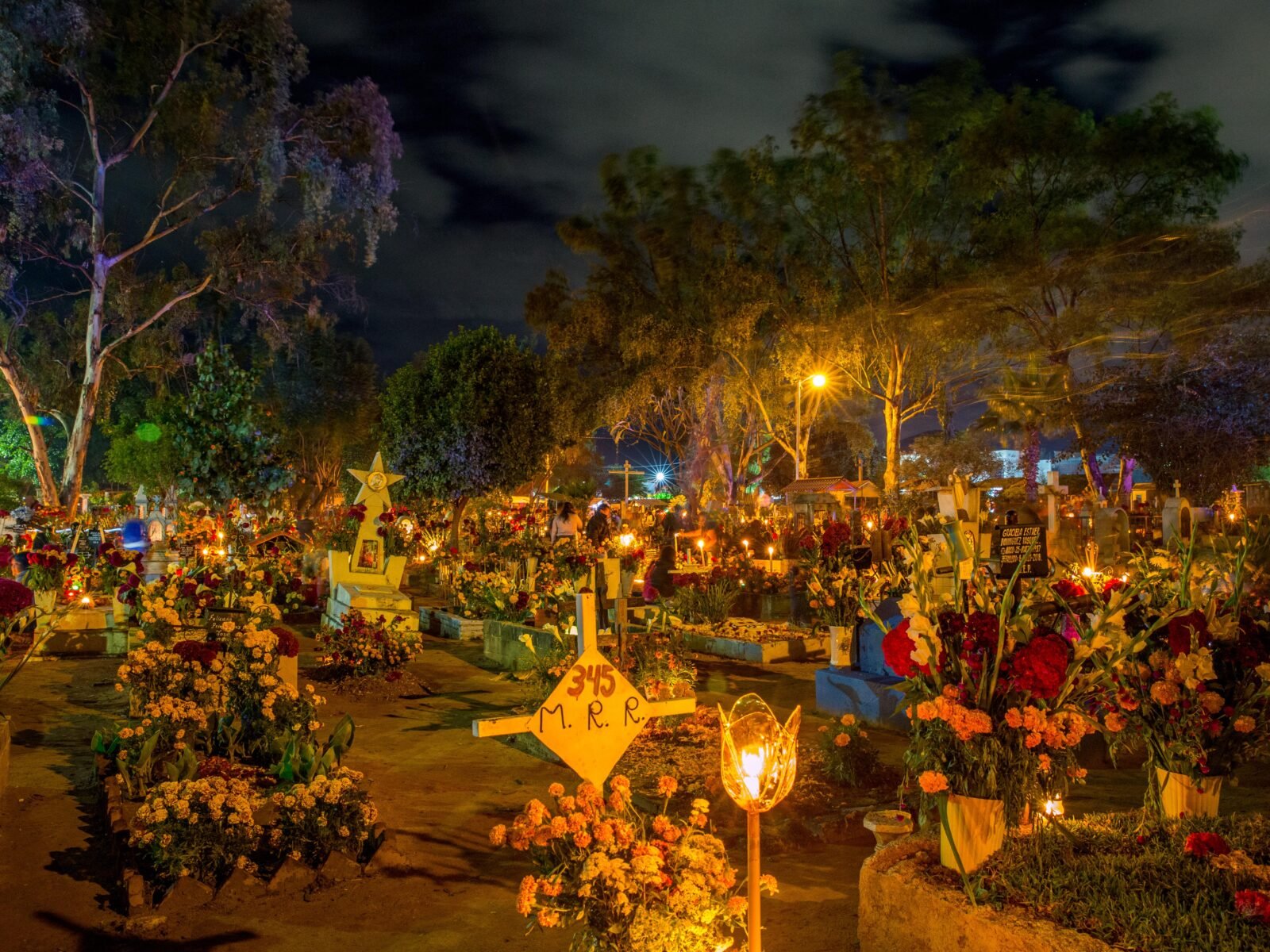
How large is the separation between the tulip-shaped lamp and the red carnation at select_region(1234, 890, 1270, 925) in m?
1.44

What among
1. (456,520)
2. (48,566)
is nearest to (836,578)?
(48,566)

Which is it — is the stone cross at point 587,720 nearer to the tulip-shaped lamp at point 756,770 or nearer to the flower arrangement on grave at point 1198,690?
the tulip-shaped lamp at point 756,770

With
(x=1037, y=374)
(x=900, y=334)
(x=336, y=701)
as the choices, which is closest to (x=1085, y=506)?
(x=1037, y=374)

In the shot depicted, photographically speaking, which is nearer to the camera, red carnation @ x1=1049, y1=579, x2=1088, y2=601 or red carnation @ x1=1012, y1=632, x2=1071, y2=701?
red carnation @ x1=1012, y1=632, x2=1071, y2=701

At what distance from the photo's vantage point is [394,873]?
517 centimetres

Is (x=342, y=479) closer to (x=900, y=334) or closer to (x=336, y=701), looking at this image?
(x=900, y=334)

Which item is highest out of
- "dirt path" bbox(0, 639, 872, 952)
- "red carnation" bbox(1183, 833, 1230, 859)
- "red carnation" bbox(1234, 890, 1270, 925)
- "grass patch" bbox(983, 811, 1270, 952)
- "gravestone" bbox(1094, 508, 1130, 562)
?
"gravestone" bbox(1094, 508, 1130, 562)

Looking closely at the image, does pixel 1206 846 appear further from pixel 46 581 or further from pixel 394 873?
pixel 46 581

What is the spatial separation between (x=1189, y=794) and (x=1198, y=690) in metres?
0.53

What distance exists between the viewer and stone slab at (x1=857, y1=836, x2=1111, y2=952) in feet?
10.4

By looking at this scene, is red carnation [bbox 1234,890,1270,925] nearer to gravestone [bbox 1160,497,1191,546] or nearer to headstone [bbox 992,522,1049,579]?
headstone [bbox 992,522,1049,579]

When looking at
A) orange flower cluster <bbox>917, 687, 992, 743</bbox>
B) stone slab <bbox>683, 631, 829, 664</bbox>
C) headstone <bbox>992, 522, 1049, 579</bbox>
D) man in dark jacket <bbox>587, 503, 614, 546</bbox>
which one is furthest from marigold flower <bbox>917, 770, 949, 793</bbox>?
man in dark jacket <bbox>587, 503, 614, 546</bbox>

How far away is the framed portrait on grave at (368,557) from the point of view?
43.7 ft

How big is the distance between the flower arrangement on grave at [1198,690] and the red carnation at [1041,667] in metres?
0.78
